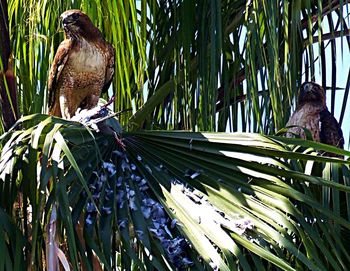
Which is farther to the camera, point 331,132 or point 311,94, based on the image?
point 311,94

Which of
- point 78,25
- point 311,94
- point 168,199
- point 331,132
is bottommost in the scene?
point 168,199

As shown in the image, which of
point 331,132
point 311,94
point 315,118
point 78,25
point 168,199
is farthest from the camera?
point 311,94

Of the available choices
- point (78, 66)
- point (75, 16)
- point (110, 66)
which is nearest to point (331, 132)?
point (110, 66)

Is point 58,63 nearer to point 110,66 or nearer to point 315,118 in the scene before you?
point 110,66

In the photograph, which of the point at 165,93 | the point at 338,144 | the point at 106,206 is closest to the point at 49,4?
the point at 165,93

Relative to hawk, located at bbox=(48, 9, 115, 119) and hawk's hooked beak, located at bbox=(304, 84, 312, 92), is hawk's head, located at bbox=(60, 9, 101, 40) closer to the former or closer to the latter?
hawk, located at bbox=(48, 9, 115, 119)

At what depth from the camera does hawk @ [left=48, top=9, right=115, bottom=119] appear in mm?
4332

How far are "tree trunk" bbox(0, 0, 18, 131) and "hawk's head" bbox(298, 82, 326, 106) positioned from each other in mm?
1813

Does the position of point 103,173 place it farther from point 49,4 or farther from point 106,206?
point 49,4

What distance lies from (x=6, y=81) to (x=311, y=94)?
6.37 feet

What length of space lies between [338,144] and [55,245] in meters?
2.49

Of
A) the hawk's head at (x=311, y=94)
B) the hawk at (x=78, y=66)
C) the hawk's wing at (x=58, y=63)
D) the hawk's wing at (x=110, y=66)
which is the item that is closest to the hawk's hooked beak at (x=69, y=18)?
the hawk at (x=78, y=66)

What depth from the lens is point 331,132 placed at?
5.15 meters

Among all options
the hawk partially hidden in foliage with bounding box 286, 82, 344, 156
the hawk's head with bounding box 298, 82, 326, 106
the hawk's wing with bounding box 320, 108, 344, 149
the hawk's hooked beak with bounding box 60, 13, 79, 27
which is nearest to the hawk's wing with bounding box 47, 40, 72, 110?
the hawk's hooked beak with bounding box 60, 13, 79, 27
